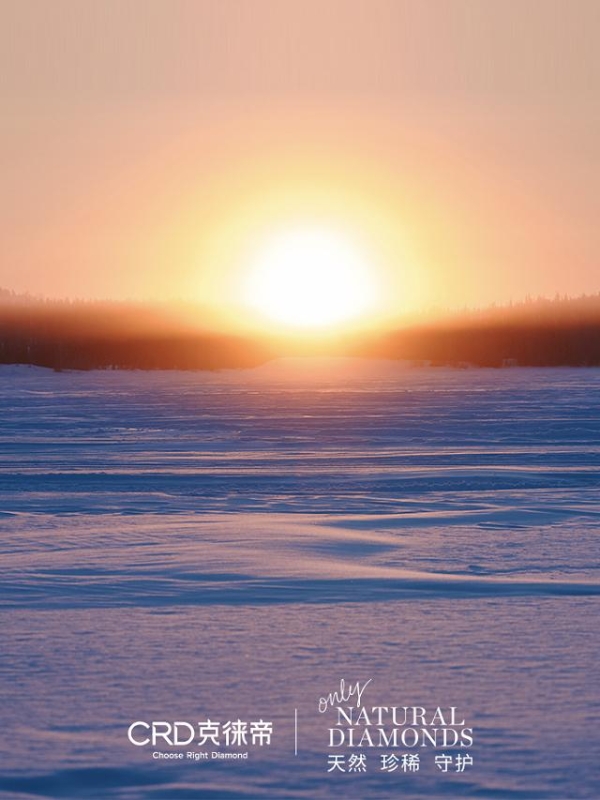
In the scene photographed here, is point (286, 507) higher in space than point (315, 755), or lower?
higher

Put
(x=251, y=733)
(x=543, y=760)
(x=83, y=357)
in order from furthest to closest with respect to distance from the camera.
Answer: (x=83, y=357) → (x=251, y=733) → (x=543, y=760)

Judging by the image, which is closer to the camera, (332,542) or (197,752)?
(197,752)

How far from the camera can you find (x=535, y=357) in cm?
12888

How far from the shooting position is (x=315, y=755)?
4.04 meters

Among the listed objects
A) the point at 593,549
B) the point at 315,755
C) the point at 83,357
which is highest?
the point at 83,357

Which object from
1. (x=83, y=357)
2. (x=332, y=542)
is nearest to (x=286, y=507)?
(x=332, y=542)

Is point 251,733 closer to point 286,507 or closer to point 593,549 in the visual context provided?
point 593,549

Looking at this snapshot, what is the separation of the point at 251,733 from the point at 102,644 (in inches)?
58.5

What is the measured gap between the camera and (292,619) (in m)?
6.01

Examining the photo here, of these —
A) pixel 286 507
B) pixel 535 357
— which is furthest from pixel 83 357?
pixel 286 507

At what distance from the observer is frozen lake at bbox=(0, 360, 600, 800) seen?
154 inches

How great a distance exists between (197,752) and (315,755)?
17.6 inches

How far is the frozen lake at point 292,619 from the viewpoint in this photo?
3.91 m

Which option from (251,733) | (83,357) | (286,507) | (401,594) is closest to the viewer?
(251,733)
